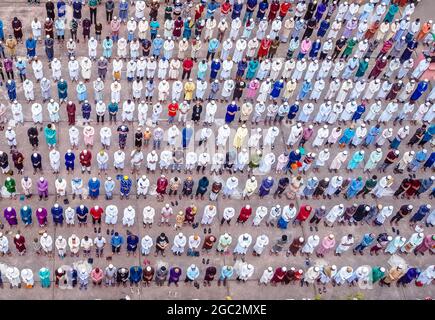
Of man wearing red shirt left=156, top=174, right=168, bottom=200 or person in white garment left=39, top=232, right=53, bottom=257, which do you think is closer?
person in white garment left=39, top=232, right=53, bottom=257

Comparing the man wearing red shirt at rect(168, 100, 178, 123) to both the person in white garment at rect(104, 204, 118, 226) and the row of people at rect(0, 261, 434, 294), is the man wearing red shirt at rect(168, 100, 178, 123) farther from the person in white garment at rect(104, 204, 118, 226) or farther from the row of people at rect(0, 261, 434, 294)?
the row of people at rect(0, 261, 434, 294)

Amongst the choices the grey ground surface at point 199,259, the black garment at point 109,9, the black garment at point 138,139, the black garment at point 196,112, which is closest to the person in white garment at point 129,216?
the grey ground surface at point 199,259

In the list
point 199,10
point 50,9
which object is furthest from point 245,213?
point 50,9

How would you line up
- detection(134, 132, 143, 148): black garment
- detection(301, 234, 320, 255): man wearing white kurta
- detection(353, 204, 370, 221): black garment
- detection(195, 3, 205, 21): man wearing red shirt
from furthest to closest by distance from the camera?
detection(195, 3, 205, 21): man wearing red shirt < detection(134, 132, 143, 148): black garment < detection(353, 204, 370, 221): black garment < detection(301, 234, 320, 255): man wearing white kurta

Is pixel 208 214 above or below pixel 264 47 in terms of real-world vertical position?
below

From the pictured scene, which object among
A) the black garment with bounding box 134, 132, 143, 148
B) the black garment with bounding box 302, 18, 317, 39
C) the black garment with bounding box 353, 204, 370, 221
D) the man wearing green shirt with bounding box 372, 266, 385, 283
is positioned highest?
the black garment with bounding box 302, 18, 317, 39

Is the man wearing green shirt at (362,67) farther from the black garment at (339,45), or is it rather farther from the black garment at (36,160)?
the black garment at (36,160)

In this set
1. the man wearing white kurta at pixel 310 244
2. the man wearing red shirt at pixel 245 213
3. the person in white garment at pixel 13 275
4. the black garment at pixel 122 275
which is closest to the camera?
the person in white garment at pixel 13 275

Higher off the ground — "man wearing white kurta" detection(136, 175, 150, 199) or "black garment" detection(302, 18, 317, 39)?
"black garment" detection(302, 18, 317, 39)

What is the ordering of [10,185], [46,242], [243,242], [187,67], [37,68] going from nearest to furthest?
1. [46,242]
2. [243,242]
3. [10,185]
4. [37,68]
5. [187,67]

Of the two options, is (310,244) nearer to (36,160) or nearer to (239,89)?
(239,89)

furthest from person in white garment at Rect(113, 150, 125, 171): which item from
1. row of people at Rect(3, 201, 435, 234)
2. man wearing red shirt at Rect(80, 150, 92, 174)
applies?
row of people at Rect(3, 201, 435, 234)
